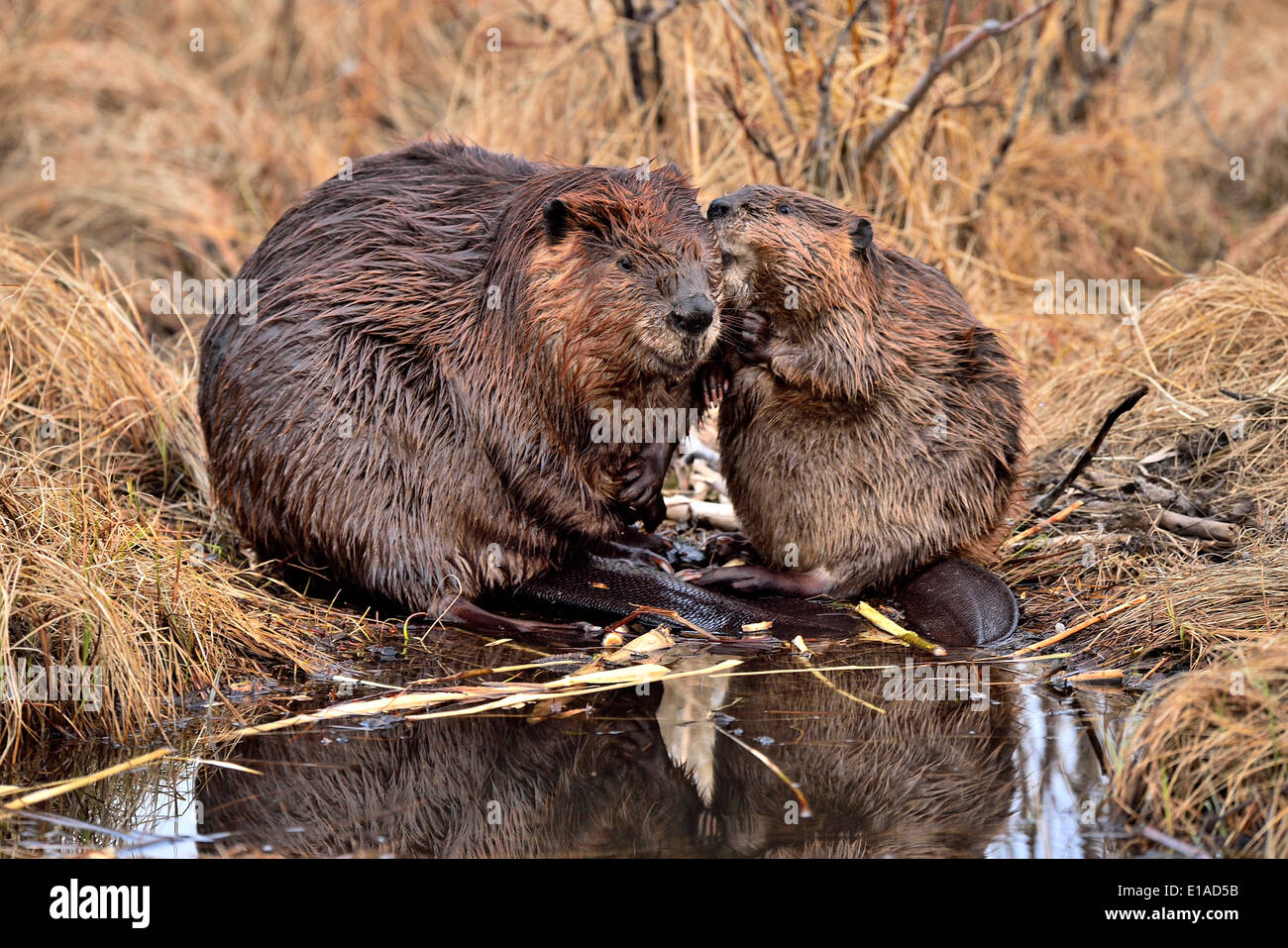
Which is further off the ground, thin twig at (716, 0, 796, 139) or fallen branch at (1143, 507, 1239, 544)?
thin twig at (716, 0, 796, 139)

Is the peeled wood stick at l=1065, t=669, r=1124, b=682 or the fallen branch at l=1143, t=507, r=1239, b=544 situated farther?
the fallen branch at l=1143, t=507, r=1239, b=544

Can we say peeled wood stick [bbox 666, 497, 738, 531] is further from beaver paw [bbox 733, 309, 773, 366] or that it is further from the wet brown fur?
beaver paw [bbox 733, 309, 773, 366]

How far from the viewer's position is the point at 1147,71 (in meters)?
8.32

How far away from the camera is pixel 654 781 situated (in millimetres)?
2635

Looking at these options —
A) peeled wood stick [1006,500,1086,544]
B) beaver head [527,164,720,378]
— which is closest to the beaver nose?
beaver head [527,164,720,378]

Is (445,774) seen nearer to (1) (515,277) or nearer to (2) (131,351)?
(1) (515,277)

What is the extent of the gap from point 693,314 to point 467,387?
648 millimetres

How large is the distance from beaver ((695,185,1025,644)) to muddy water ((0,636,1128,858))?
2.05 feet

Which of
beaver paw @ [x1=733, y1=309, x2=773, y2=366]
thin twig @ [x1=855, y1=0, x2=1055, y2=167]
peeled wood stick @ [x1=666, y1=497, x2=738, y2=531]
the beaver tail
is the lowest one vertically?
the beaver tail

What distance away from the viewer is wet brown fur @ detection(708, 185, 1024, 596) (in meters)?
3.69

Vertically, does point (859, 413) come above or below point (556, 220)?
below

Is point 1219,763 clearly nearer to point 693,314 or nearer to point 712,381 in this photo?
point 693,314

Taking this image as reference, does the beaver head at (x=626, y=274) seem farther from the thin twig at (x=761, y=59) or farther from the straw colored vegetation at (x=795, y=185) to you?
the thin twig at (x=761, y=59)

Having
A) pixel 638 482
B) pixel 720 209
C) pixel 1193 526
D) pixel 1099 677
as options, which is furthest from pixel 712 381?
pixel 1193 526
